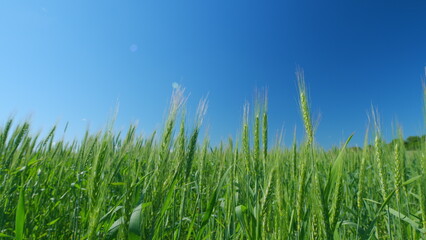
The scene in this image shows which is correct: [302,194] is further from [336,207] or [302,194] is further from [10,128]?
[10,128]

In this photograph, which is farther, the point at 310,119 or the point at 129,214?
the point at 310,119

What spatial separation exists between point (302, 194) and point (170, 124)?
0.85 metres

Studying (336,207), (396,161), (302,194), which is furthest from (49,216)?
(396,161)

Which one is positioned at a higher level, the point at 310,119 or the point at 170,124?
the point at 310,119

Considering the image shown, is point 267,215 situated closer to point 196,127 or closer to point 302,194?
point 302,194

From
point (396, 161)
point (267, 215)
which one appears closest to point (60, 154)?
point (267, 215)

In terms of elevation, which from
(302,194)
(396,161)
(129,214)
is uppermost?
(396,161)

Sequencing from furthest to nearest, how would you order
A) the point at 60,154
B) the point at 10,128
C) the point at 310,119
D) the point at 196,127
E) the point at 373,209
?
the point at 60,154 → the point at 10,128 → the point at 373,209 → the point at 196,127 → the point at 310,119

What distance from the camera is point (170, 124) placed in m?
1.56

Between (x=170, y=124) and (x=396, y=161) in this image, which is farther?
(x=396, y=161)

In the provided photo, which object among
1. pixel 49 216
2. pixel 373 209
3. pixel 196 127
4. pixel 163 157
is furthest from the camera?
pixel 373 209

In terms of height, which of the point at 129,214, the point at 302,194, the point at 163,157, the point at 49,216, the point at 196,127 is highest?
the point at 196,127

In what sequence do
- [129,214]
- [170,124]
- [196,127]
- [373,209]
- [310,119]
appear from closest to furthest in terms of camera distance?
[129,214] → [170,124] → [310,119] → [196,127] → [373,209]

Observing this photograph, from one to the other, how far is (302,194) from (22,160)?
282 cm
